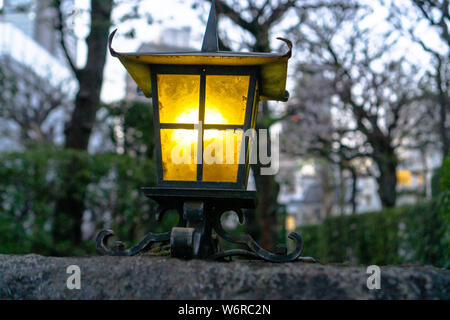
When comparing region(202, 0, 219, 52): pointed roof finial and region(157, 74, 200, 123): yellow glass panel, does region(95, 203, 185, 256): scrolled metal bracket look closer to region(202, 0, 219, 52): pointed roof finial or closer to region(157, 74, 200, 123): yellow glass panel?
region(157, 74, 200, 123): yellow glass panel

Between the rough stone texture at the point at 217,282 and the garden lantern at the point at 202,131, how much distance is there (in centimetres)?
53

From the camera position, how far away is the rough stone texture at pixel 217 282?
164 cm

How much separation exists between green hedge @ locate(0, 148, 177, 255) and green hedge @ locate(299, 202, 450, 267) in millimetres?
3635

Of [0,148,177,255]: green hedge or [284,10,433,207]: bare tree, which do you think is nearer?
[0,148,177,255]: green hedge

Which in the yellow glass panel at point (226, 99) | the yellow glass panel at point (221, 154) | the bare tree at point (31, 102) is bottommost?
the yellow glass panel at point (221, 154)

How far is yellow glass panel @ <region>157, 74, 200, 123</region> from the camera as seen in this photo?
8.21 ft

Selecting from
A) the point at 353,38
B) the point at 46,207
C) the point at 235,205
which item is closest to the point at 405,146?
the point at 353,38

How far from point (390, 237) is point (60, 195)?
6.07 m

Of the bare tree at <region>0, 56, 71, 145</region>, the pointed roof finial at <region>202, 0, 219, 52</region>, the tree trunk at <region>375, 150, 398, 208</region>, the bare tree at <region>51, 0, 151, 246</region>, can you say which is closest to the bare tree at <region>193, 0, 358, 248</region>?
the bare tree at <region>51, 0, 151, 246</region>

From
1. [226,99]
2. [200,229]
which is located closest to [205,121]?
[226,99]

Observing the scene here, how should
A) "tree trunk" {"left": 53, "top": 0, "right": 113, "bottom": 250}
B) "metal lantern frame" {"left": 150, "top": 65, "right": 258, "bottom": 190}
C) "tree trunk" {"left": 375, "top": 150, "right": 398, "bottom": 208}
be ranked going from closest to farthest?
"metal lantern frame" {"left": 150, "top": 65, "right": 258, "bottom": 190}
"tree trunk" {"left": 53, "top": 0, "right": 113, "bottom": 250}
"tree trunk" {"left": 375, "top": 150, "right": 398, "bottom": 208}

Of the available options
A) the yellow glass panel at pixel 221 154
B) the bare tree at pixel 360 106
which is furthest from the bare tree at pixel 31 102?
the yellow glass panel at pixel 221 154

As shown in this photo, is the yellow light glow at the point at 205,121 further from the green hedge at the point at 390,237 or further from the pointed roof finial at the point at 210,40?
the green hedge at the point at 390,237

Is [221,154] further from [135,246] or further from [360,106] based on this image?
[360,106]
